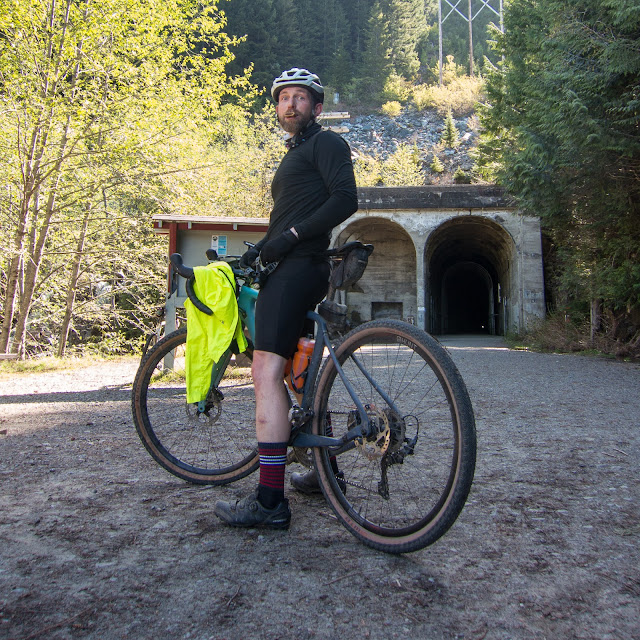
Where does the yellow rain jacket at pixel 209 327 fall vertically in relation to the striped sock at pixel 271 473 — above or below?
above

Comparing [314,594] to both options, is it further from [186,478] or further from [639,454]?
[639,454]

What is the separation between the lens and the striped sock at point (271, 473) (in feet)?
7.84

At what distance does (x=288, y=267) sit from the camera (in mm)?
2479

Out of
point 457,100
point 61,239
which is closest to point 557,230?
point 61,239

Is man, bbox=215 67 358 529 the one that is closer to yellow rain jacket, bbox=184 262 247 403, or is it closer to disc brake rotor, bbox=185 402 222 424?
yellow rain jacket, bbox=184 262 247 403

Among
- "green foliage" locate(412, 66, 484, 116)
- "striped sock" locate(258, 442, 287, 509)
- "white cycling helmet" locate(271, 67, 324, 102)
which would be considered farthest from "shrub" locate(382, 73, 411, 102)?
"striped sock" locate(258, 442, 287, 509)

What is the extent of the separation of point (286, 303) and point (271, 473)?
0.70 m

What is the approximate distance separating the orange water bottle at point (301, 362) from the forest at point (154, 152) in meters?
7.33

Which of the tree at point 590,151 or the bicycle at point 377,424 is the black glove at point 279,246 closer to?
the bicycle at point 377,424

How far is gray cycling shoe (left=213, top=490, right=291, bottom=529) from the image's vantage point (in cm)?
236

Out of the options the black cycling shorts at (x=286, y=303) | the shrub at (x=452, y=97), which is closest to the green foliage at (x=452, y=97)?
the shrub at (x=452, y=97)

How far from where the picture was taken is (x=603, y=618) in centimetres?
165

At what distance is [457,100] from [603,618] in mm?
79752

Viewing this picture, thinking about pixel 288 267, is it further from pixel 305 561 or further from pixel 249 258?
pixel 305 561
